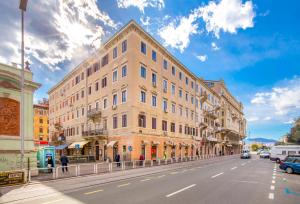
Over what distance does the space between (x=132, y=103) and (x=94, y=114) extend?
33.8 ft

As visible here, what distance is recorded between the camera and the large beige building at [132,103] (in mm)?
31344

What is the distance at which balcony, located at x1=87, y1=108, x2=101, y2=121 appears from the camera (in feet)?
122

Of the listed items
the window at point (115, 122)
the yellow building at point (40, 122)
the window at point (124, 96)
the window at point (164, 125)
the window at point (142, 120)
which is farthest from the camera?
the yellow building at point (40, 122)

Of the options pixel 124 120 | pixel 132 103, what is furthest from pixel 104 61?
pixel 124 120

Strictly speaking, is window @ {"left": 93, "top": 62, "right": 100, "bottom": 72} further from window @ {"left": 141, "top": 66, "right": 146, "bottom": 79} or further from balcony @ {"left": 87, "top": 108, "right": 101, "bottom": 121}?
window @ {"left": 141, "top": 66, "right": 146, "bottom": 79}

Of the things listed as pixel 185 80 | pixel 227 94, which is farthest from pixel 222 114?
pixel 185 80

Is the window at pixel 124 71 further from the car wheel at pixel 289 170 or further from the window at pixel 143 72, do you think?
the car wheel at pixel 289 170

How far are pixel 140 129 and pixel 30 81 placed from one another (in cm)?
1600

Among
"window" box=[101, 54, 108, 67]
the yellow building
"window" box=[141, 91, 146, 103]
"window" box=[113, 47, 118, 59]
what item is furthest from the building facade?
the yellow building

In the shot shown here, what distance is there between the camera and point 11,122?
17719 mm

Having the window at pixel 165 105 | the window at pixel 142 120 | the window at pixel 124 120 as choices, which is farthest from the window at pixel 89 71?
the window at pixel 142 120

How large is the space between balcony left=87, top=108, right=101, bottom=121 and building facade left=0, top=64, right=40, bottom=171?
710 inches

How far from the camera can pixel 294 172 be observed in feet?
68.0

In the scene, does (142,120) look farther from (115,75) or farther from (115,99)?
(115,75)
